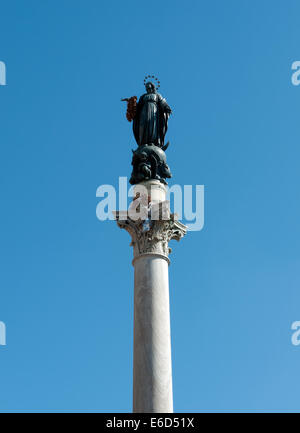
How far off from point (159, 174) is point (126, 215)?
305 centimetres

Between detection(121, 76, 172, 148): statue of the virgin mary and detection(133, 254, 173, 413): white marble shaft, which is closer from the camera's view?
detection(133, 254, 173, 413): white marble shaft

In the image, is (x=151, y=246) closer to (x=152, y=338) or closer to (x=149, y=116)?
(x=152, y=338)

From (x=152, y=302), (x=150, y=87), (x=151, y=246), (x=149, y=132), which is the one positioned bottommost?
(x=152, y=302)

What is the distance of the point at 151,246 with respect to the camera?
27016 millimetres

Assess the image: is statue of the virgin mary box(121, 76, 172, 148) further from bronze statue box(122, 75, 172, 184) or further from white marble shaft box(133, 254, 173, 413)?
white marble shaft box(133, 254, 173, 413)

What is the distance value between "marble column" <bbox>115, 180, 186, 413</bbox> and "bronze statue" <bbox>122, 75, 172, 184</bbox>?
0.65 meters

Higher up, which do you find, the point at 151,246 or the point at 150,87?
the point at 150,87

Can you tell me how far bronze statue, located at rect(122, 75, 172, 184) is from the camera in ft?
97.4

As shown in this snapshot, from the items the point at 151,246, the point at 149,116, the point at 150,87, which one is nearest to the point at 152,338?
the point at 151,246

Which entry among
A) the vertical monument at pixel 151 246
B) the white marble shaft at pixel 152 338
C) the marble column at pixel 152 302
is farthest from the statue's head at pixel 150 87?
the white marble shaft at pixel 152 338

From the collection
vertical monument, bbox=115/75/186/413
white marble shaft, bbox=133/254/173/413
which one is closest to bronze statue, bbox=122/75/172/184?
vertical monument, bbox=115/75/186/413

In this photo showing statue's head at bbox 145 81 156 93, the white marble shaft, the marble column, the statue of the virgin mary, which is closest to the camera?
the white marble shaft

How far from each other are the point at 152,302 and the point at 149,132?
8.66m
